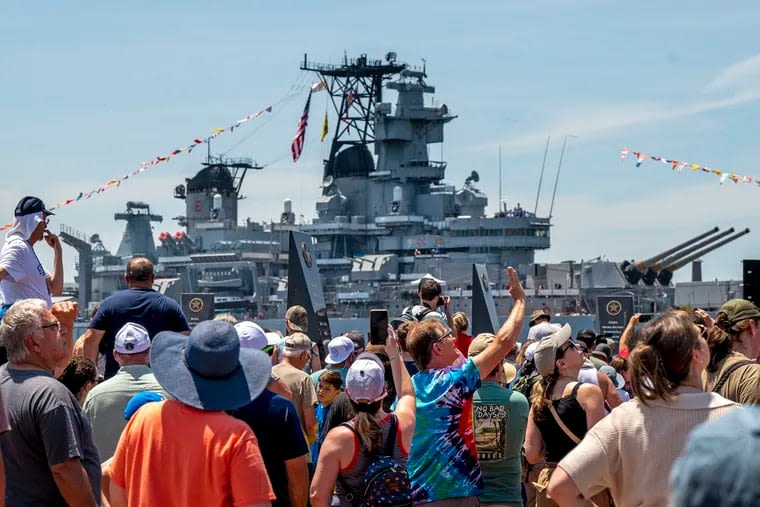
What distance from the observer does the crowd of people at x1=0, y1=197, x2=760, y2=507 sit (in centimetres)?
367

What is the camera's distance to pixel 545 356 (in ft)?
19.0

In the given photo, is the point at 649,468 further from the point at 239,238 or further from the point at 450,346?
the point at 239,238

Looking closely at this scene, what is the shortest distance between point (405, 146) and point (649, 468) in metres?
74.3

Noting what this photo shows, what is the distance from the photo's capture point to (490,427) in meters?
6.21

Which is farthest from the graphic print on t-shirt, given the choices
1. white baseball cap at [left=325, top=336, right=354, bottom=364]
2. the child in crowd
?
white baseball cap at [left=325, top=336, right=354, bottom=364]

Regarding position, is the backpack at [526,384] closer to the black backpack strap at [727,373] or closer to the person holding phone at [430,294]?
the person holding phone at [430,294]

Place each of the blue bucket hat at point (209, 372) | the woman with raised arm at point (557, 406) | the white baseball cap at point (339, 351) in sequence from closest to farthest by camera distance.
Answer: the blue bucket hat at point (209, 372), the woman with raised arm at point (557, 406), the white baseball cap at point (339, 351)

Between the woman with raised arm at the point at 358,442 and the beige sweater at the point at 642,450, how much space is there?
136 centimetres

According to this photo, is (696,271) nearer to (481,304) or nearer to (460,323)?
(481,304)

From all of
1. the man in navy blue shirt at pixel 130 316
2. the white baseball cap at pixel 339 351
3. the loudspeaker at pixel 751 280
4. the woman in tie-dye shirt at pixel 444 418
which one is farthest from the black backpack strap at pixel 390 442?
the loudspeaker at pixel 751 280

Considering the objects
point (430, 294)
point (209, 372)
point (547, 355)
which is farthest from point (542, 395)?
point (430, 294)

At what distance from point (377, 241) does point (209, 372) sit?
72.9m

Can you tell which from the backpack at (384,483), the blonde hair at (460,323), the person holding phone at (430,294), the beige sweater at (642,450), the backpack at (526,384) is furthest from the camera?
the person holding phone at (430,294)

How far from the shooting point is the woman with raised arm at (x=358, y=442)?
4.86 metres
